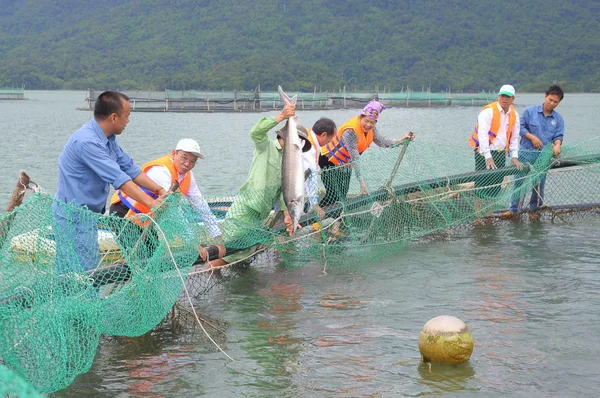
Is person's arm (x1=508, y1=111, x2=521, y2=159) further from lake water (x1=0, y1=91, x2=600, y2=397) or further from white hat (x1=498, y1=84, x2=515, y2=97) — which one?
lake water (x1=0, y1=91, x2=600, y2=397)

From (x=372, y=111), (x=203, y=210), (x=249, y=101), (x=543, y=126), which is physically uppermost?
(x=249, y=101)

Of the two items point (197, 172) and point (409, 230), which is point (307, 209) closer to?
point (409, 230)

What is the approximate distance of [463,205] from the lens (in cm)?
1207

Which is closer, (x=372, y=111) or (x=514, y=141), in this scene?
(x=372, y=111)

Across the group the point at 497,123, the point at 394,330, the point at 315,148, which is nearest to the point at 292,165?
the point at 315,148

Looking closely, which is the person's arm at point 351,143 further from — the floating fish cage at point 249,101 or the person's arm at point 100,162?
the floating fish cage at point 249,101

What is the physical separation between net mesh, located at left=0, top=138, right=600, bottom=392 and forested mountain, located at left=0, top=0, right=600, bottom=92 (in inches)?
4757

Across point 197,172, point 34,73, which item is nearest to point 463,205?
point 197,172

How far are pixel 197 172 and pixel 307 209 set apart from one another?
54.9ft

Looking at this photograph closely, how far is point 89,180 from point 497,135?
7.45 m

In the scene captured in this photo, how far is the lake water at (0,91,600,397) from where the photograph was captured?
6.61 metres

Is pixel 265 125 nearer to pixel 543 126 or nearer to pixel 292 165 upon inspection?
pixel 292 165

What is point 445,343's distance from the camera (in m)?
6.83

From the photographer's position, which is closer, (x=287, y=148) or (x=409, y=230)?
(x=287, y=148)
